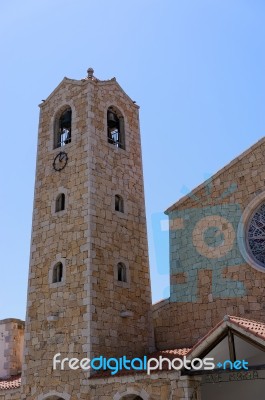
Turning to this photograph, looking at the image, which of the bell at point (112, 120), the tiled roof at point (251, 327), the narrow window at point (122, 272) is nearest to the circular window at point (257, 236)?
the tiled roof at point (251, 327)

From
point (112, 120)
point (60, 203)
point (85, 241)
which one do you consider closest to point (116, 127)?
point (112, 120)

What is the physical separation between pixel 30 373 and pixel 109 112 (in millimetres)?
8943

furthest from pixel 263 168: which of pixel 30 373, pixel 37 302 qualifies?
pixel 30 373

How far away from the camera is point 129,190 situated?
16938 millimetres

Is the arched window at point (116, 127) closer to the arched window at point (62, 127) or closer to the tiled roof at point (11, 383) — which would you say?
the arched window at point (62, 127)

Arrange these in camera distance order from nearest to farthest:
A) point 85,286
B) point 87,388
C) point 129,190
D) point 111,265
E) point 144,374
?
1. point 144,374
2. point 87,388
3. point 85,286
4. point 111,265
5. point 129,190

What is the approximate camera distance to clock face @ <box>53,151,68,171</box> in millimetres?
16594

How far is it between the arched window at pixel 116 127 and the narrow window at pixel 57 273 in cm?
478

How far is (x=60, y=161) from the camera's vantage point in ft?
55.0

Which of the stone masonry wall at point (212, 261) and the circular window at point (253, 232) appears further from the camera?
the circular window at point (253, 232)

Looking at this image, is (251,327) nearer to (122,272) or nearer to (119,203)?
(122,272)

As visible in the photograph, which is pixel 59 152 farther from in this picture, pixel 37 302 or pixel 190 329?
→ pixel 190 329

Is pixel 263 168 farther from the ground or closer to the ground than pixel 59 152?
closer to the ground

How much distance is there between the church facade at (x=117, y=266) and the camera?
13.5m
